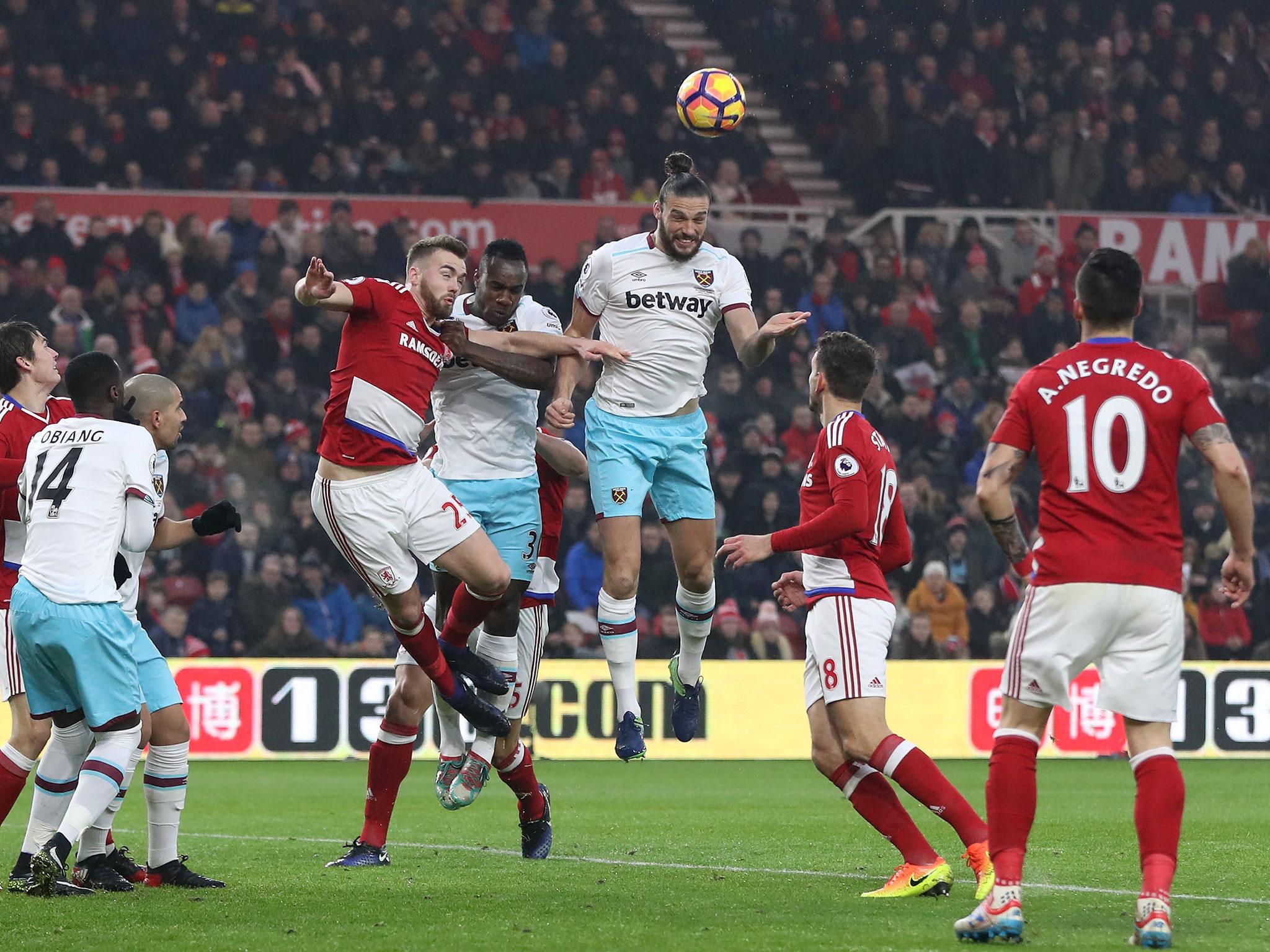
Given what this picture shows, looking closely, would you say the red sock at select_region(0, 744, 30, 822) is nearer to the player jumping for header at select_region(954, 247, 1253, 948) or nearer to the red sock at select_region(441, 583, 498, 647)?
the red sock at select_region(441, 583, 498, 647)

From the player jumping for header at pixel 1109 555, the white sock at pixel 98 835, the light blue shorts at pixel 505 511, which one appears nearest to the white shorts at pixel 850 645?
the player jumping for header at pixel 1109 555

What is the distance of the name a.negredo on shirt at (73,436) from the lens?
6.71 metres

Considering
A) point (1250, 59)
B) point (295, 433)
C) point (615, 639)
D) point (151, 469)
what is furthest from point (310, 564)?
point (1250, 59)

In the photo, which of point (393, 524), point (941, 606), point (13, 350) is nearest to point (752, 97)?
point (941, 606)

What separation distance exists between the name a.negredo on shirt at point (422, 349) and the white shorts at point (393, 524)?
20.8 inches

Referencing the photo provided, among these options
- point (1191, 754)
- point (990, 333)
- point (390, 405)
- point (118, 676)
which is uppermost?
point (990, 333)

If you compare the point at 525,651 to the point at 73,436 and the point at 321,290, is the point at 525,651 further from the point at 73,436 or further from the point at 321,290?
the point at 73,436

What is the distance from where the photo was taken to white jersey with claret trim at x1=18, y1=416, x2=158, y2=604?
660 centimetres

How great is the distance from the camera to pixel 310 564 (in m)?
16.4

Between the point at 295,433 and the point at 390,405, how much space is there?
959 centimetres

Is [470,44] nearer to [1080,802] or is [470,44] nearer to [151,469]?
[1080,802]

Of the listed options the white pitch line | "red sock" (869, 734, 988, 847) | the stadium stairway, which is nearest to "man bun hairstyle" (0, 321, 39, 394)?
the white pitch line

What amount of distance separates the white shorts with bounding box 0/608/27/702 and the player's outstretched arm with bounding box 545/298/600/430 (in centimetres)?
246

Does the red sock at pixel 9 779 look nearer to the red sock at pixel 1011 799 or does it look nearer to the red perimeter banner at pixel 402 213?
the red sock at pixel 1011 799
